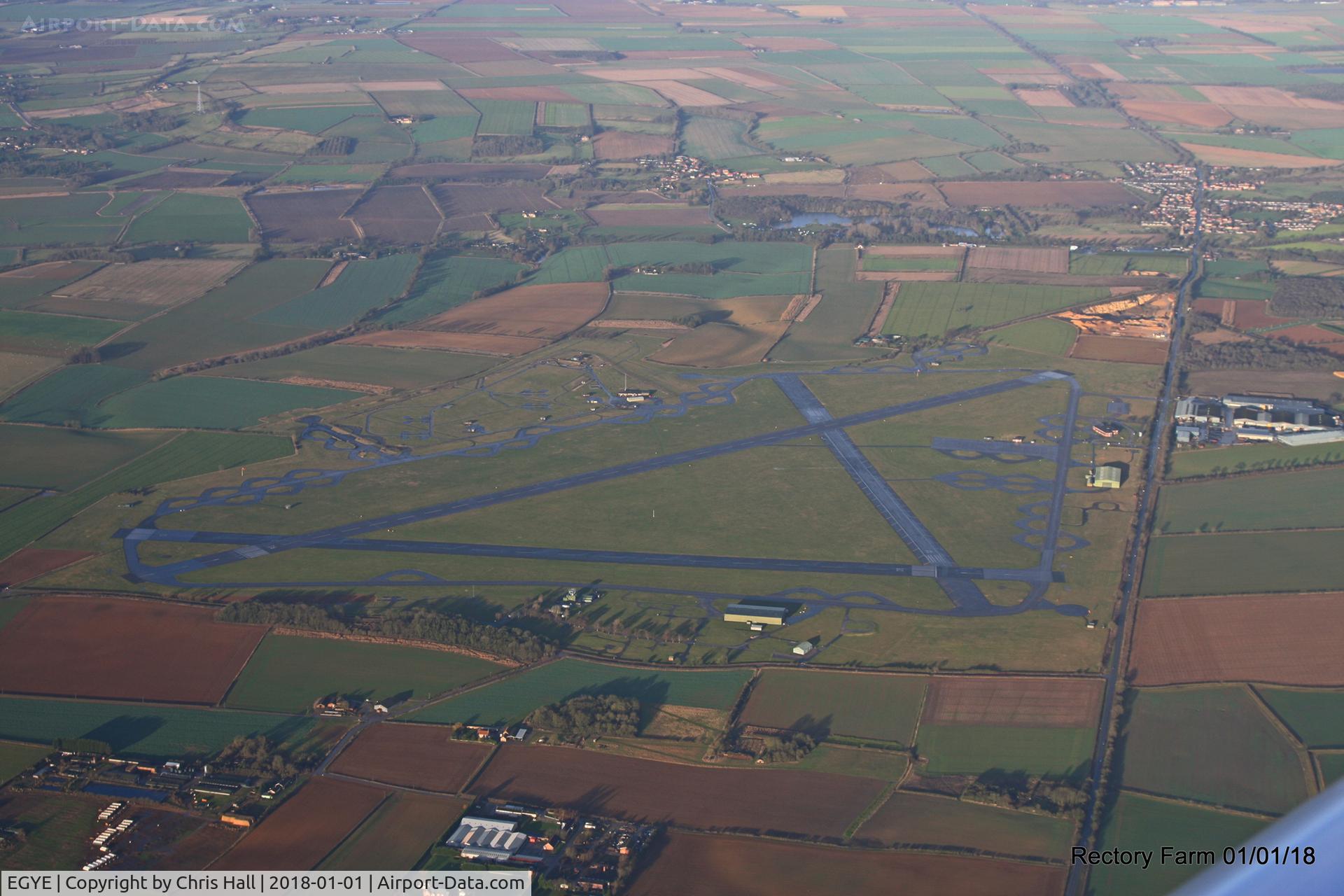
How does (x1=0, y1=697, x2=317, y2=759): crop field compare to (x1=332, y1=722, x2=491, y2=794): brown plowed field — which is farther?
(x1=0, y1=697, x2=317, y2=759): crop field

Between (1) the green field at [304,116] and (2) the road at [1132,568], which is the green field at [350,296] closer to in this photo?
Answer: (1) the green field at [304,116]

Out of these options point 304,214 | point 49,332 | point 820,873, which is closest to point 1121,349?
point 820,873

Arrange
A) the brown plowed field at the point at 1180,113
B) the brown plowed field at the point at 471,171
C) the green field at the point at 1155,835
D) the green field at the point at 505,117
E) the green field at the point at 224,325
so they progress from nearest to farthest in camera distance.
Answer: the green field at the point at 1155,835 → the green field at the point at 224,325 → the brown plowed field at the point at 471,171 → the green field at the point at 505,117 → the brown plowed field at the point at 1180,113

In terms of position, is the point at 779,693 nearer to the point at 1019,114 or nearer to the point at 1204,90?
the point at 1019,114

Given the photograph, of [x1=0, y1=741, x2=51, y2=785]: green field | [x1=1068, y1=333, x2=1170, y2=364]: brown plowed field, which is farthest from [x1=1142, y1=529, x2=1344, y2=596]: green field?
[x1=0, y1=741, x2=51, y2=785]: green field

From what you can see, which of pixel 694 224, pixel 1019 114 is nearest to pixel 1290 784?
pixel 694 224

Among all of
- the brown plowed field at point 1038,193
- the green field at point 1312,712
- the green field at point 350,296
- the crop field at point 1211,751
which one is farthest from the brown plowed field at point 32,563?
the brown plowed field at point 1038,193

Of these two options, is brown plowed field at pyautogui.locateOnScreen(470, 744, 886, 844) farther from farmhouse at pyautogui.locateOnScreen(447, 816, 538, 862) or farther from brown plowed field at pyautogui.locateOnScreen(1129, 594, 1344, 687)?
brown plowed field at pyautogui.locateOnScreen(1129, 594, 1344, 687)
